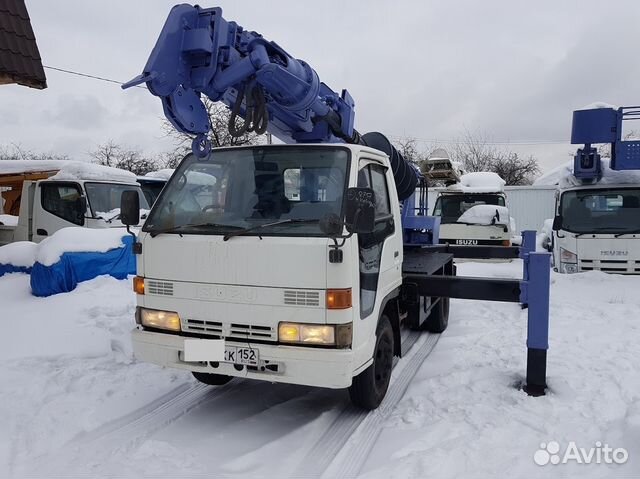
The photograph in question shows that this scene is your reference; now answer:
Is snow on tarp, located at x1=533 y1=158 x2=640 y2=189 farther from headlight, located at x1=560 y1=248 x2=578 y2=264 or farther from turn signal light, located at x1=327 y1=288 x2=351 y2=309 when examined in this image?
turn signal light, located at x1=327 y1=288 x2=351 y2=309

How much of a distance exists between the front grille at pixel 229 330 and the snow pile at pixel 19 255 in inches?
233

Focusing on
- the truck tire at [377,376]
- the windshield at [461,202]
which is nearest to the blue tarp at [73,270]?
the truck tire at [377,376]

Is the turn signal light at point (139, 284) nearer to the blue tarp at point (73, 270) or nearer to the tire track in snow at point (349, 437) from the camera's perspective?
the tire track in snow at point (349, 437)

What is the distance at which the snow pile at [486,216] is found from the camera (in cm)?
1209

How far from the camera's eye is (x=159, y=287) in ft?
12.2

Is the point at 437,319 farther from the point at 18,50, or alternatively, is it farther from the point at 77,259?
the point at 18,50

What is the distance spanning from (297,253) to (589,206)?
308 inches

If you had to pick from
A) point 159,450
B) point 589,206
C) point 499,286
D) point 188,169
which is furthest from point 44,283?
point 589,206

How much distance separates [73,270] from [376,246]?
537cm

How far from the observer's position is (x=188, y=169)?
415cm

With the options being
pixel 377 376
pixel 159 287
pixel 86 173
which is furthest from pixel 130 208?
pixel 86 173

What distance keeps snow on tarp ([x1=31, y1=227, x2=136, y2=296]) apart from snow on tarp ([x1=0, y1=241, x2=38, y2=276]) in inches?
29.0

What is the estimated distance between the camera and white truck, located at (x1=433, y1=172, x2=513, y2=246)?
12.0m

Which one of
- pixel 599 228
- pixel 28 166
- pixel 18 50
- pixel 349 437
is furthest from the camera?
pixel 28 166
